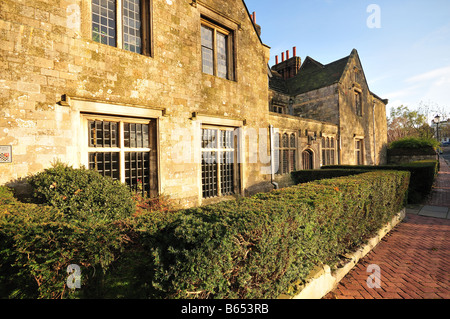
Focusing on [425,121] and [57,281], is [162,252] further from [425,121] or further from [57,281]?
[425,121]

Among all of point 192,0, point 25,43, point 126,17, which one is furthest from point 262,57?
point 25,43

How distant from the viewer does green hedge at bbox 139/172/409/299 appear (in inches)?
79.0

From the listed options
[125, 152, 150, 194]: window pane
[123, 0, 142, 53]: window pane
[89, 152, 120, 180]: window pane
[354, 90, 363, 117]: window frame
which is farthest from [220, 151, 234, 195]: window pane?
[354, 90, 363, 117]: window frame

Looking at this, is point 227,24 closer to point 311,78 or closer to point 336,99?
point 336,99

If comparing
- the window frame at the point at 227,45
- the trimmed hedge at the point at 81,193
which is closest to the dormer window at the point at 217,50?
the window frame at the point at 227,45

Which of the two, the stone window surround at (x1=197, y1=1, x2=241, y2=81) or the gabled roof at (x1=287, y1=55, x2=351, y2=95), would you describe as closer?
the stone window surround at (x1=197, y1=1, x2=241, y2=81)

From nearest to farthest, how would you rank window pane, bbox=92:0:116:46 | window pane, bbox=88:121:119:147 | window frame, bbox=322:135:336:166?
window pane, bbox=88:121:119:147
window pane, bbox=92:0:116:46
window frame, bbox=322:135:336:166

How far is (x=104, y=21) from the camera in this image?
575cm

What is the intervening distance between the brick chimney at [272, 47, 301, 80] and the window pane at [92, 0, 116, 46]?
738 inches

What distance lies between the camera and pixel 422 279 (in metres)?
3.82

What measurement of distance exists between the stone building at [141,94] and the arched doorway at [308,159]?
410 cm

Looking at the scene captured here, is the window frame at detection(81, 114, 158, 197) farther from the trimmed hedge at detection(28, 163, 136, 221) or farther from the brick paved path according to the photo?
the brick paved path
